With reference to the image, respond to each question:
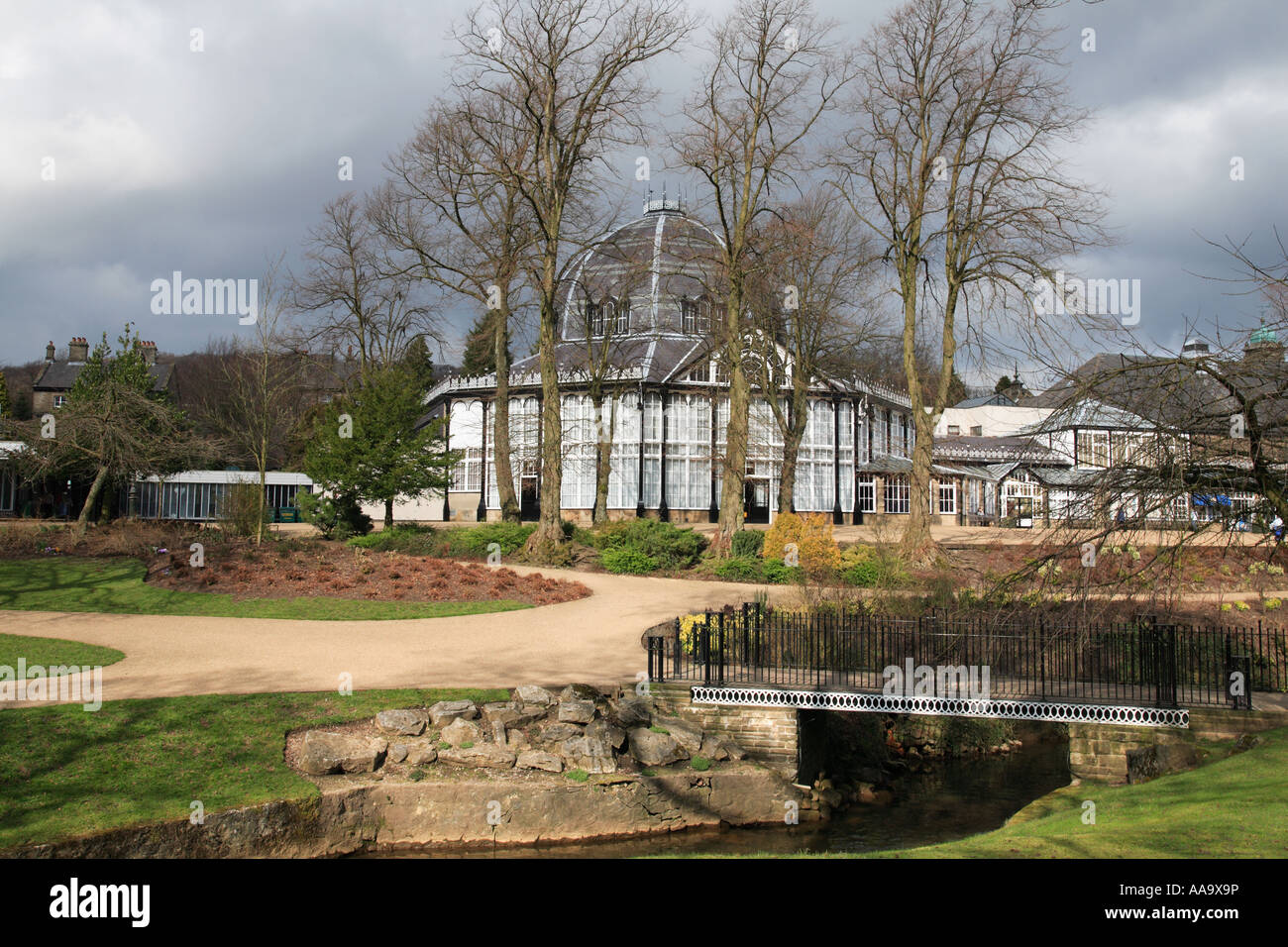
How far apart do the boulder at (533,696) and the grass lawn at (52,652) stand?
626 centimetres

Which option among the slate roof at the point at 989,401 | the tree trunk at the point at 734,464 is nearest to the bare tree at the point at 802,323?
the tree trunk at the point at 734,464

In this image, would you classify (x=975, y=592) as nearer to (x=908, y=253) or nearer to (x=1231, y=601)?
(x=1231, y=601)

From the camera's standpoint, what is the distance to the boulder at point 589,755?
11.3 meters

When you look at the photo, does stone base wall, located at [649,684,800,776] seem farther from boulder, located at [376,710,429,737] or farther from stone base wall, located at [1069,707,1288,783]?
stone base wall, located at [1069,707,1288,783]

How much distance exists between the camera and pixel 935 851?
855 cm

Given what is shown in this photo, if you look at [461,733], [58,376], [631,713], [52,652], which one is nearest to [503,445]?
[52,652]

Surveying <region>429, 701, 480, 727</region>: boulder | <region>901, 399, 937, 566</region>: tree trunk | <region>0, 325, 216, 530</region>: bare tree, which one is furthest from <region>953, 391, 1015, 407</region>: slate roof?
<region>429, 701, 480, 727</region>: boulder

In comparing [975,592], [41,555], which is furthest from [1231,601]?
[41,555]

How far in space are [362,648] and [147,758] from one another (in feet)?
18.3

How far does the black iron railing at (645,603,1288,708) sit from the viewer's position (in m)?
12.4

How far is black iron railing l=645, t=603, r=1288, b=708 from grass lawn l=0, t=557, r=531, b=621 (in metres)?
6.61

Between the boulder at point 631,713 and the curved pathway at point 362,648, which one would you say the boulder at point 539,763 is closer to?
the boulder at point 631,713

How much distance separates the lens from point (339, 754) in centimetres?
1070

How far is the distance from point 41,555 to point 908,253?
23.8m
